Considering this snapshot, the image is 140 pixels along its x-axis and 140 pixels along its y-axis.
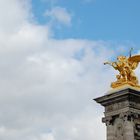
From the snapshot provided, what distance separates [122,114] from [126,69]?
11.4 ft

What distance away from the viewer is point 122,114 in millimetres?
36188

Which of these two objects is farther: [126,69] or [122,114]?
[126,69]

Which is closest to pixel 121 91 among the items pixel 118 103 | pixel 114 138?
pixel 118 103

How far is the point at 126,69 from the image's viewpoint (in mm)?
37844

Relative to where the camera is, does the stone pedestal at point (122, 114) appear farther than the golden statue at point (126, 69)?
No

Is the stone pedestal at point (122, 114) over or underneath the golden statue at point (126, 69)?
underneath

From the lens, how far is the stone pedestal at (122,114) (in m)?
35.8

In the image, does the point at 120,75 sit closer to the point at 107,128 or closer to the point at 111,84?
the point at 111,84

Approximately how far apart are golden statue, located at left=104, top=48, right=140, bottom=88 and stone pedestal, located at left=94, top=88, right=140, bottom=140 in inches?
37.9

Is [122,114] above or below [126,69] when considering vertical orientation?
below

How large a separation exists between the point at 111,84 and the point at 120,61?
5.92ft

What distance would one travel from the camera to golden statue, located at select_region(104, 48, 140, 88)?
37438 mm

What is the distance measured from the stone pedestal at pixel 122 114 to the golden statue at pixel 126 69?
96 cm

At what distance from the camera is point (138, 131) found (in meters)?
36.2
